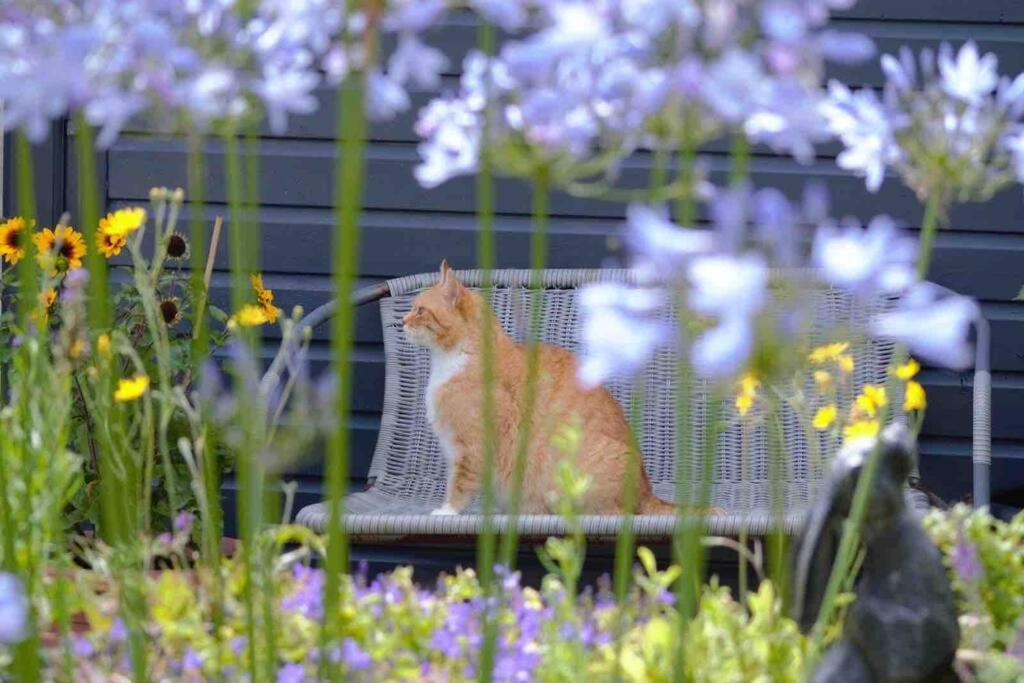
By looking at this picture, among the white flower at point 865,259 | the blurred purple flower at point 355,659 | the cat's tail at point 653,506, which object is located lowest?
the cat's tail at point 653,506

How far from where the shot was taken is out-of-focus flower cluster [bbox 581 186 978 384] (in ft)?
1.85

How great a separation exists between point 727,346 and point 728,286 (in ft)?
0.07

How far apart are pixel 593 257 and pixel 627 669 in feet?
8.91

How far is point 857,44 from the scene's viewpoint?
2.08 ft

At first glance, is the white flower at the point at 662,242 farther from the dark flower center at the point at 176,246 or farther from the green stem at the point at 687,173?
the dark flower center at the point at 176,246

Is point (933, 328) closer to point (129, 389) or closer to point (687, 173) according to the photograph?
point (687, 173)

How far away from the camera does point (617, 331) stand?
1.95 ft

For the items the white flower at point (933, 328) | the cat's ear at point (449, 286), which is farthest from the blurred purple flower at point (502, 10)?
the cat's ear at point (449, 286)

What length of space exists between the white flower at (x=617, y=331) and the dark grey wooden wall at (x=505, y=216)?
3137 millimetres

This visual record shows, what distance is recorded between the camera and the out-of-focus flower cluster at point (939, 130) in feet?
2.85

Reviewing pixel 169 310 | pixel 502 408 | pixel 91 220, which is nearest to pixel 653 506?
pixel 502 408

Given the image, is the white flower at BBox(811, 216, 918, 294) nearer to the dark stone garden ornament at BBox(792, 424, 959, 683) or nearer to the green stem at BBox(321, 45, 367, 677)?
the green stem at BBox(321, 45, 367, 677)

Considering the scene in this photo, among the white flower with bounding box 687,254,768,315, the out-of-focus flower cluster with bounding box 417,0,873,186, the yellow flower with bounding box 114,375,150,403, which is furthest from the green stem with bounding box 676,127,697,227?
the yellow flower with bounding box 114,375,150,403

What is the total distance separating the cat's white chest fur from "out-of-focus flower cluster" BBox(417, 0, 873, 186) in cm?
272
